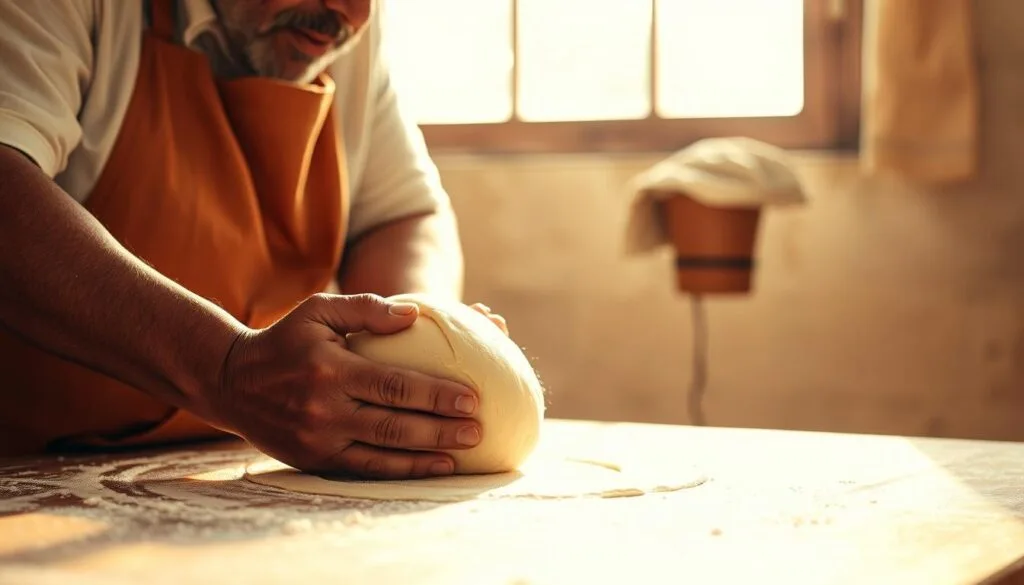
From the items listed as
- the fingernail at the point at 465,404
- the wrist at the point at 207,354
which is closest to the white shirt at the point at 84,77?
the wrist at the point at 207,354

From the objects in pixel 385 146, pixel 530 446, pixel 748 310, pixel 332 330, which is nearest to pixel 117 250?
pixel 332 330

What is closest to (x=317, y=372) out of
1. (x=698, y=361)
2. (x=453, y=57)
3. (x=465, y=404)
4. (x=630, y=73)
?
(x=465, y=404)

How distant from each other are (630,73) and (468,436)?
2.18m

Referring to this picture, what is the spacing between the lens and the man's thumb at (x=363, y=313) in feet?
3.60

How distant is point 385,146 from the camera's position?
1724mm

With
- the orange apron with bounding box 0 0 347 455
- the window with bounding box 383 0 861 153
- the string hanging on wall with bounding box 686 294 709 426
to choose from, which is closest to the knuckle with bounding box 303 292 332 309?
the orange apron with bounding box 0 0 347 455

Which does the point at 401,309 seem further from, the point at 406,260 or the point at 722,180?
the point at 722,180

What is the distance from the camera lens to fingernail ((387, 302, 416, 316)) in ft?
3.69

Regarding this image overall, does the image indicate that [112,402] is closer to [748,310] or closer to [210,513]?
[210,513]

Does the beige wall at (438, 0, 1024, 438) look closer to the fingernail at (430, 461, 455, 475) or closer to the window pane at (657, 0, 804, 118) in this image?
the window pane at (657, 0, 804, 118)

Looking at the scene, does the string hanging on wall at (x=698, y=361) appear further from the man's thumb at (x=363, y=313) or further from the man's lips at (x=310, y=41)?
the man's thumb at (x=363, y=313)

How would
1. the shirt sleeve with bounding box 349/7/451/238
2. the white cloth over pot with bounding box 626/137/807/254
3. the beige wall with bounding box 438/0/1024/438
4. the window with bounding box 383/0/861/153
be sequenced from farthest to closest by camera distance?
1. the window with bounding box 383/0/861/153
2. the beige wall with bounding box 438/0/1024/438
3. the white cloth over pot with bounding box 626/137/807/254
4. the shirt sleeve with bounding box 349/7/451/238

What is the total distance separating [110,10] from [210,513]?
71 centimetres

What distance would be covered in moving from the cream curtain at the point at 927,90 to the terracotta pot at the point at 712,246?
0.41m
